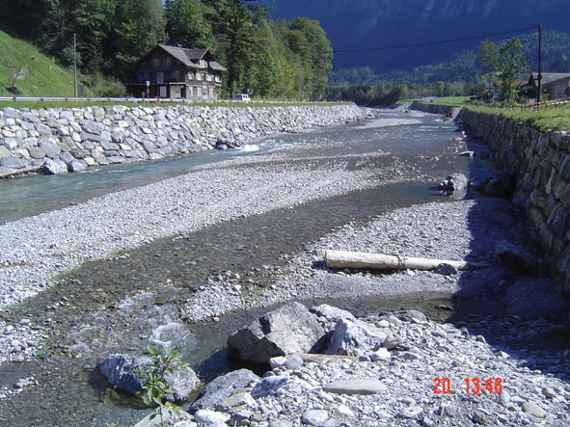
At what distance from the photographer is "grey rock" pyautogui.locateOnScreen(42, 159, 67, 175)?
2886 cm

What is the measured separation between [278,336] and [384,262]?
5.25m

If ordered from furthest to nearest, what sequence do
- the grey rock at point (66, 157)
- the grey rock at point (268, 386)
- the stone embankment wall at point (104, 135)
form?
the grey rock at point (66, 157)
the stone embankment wall at point (104, 135)
the grey rock at point (268, 386)

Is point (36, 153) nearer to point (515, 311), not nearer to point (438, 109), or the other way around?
point (515, 311)

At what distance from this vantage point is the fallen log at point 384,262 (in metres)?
13.8

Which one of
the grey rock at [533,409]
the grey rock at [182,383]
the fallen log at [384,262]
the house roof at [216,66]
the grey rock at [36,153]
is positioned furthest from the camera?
the house roof at [216,66]

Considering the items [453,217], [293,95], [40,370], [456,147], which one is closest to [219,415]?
[40,370]

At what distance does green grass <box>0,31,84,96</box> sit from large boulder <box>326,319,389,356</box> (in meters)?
45.0

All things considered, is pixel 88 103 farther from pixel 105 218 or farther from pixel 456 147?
pixel 456 147

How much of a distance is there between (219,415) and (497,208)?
16.7 metres

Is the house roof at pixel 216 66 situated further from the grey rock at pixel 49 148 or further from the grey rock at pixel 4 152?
the grey rock at pixel 4 152

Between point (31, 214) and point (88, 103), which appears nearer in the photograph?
point (31, 214)

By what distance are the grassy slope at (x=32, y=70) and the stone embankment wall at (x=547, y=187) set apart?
134 feet

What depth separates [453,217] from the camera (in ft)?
61.9
